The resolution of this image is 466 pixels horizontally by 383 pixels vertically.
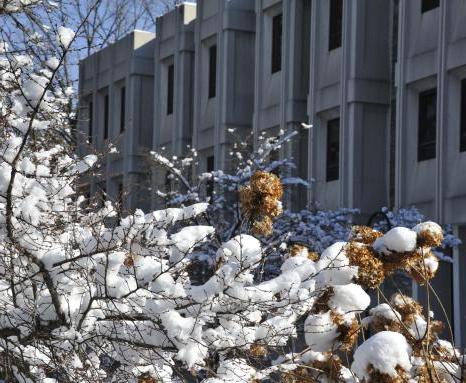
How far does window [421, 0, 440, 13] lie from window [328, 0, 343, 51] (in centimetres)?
337

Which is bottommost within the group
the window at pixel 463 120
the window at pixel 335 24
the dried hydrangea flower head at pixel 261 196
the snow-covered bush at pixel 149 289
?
the snow-covered bush at pixel 149 289

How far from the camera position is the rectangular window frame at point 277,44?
107 feet

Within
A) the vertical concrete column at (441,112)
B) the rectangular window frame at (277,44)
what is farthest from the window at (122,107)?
the vertical concrete column at (441,112)

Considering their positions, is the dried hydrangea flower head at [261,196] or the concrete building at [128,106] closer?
the dried hydrangea flower head at [261,196]

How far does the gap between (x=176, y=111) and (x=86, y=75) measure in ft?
30.1

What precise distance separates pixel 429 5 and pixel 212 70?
11.2m

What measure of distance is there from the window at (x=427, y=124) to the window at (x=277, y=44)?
6.73 meters

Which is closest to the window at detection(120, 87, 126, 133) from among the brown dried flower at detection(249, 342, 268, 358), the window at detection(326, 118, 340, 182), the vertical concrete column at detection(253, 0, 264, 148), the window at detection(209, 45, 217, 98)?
the window at detection(209, 45, 217, 98)

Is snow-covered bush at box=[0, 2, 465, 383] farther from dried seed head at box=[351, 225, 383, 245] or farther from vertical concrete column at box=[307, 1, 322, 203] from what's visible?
vertical concrete column at box=[307, 1, 322, 203]

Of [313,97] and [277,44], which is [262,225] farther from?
[277,44]

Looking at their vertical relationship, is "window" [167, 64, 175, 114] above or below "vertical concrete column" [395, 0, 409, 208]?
above

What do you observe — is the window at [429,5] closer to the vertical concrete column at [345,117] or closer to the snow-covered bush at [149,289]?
the vertical concrete column at [345,117]

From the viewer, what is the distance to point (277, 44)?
3284cm

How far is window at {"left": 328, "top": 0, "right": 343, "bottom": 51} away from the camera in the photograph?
2973 cm
